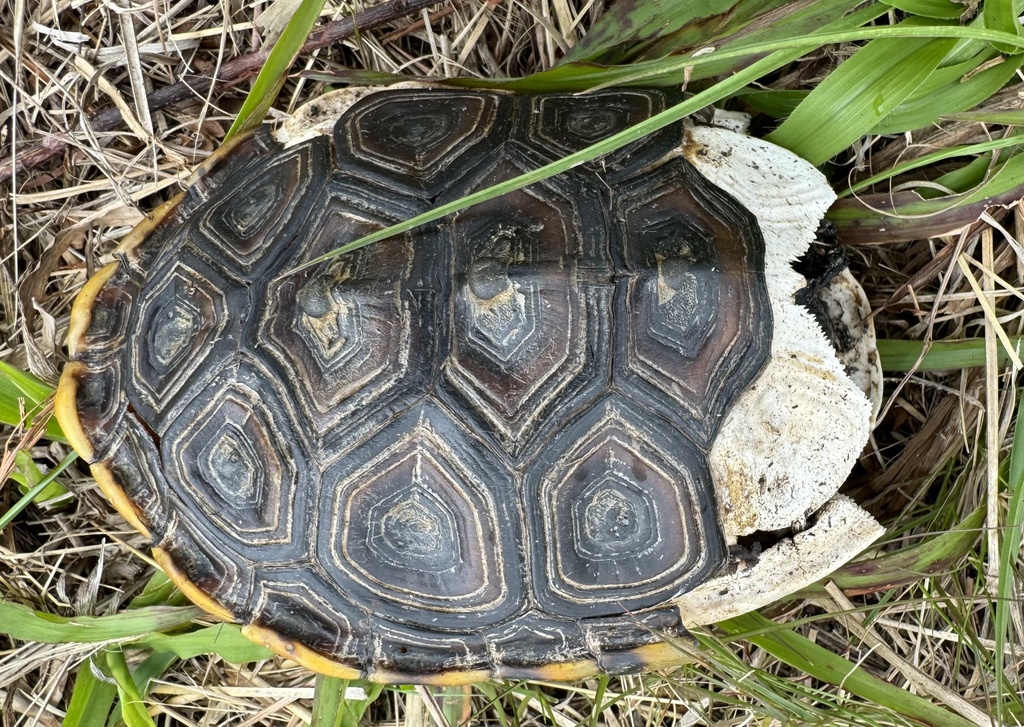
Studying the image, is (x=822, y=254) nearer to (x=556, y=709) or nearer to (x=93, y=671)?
(x=556, y=709)

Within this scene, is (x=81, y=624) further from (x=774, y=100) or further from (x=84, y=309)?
(x=774, y=100)

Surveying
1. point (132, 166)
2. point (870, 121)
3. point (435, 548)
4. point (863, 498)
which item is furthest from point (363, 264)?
point (863, 498)

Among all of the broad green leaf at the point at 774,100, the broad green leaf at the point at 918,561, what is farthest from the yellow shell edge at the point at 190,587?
the broad green leaf at the point at 774,100


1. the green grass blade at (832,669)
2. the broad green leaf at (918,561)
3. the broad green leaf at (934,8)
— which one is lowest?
the green grass blade at (832,669)

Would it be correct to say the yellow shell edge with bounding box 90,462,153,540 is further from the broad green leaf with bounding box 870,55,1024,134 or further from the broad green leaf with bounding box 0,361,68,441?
the broad green leaf with bounding box 870,55,1024,134

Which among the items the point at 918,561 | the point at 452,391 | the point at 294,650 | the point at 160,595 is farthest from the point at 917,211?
the point at 160,595

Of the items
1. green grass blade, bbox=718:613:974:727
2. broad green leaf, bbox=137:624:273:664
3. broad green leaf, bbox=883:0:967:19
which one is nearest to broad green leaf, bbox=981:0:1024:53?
broad green leaf, bbox=883:0:967:19

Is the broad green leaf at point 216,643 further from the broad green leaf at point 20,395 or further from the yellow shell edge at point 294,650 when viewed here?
the broad green leaf at point 20,395
